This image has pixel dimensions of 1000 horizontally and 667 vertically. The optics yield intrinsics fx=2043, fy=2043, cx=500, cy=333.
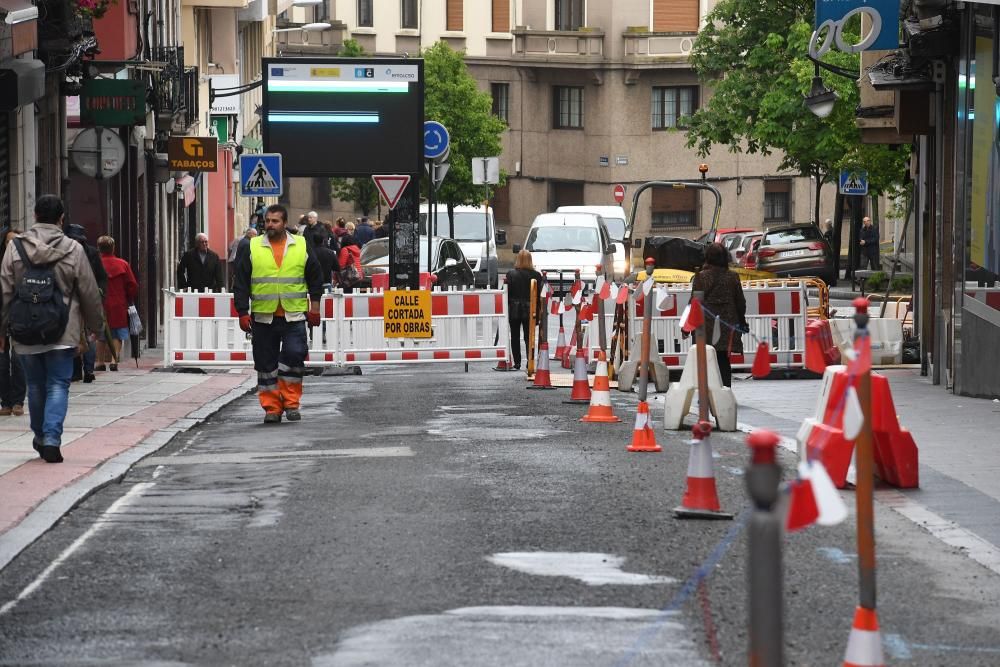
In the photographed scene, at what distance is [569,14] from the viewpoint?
70750 mm

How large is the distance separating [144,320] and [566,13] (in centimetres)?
4206

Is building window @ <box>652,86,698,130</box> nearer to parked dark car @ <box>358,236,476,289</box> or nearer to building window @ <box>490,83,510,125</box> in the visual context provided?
building window @ <box>490,83,510,125</box>

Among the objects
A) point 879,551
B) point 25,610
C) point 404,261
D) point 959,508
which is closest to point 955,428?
point 959,508

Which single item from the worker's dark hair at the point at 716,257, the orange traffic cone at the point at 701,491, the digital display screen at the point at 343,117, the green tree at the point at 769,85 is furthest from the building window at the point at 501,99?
the orange traffic cone at the point at 701,491

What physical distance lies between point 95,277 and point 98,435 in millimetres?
3960

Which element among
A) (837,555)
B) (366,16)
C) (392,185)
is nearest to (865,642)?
(837,555)

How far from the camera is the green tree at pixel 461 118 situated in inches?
2596

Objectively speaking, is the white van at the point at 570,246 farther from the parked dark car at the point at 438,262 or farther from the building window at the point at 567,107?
the building window at the point at 567,107

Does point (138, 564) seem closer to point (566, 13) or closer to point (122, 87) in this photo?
point (122, 87)

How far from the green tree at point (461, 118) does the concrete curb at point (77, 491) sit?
48996 millimetres

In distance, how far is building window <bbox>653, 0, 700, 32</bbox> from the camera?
6931cm

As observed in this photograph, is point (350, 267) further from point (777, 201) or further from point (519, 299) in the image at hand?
point (777, 201)

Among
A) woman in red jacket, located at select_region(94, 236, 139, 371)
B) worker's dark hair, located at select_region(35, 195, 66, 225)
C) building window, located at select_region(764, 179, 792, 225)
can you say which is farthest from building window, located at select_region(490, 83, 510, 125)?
worker's dark hair, located at select_region(35, 195, 66, 225)

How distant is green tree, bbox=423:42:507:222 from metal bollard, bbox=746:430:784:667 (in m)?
61.0
